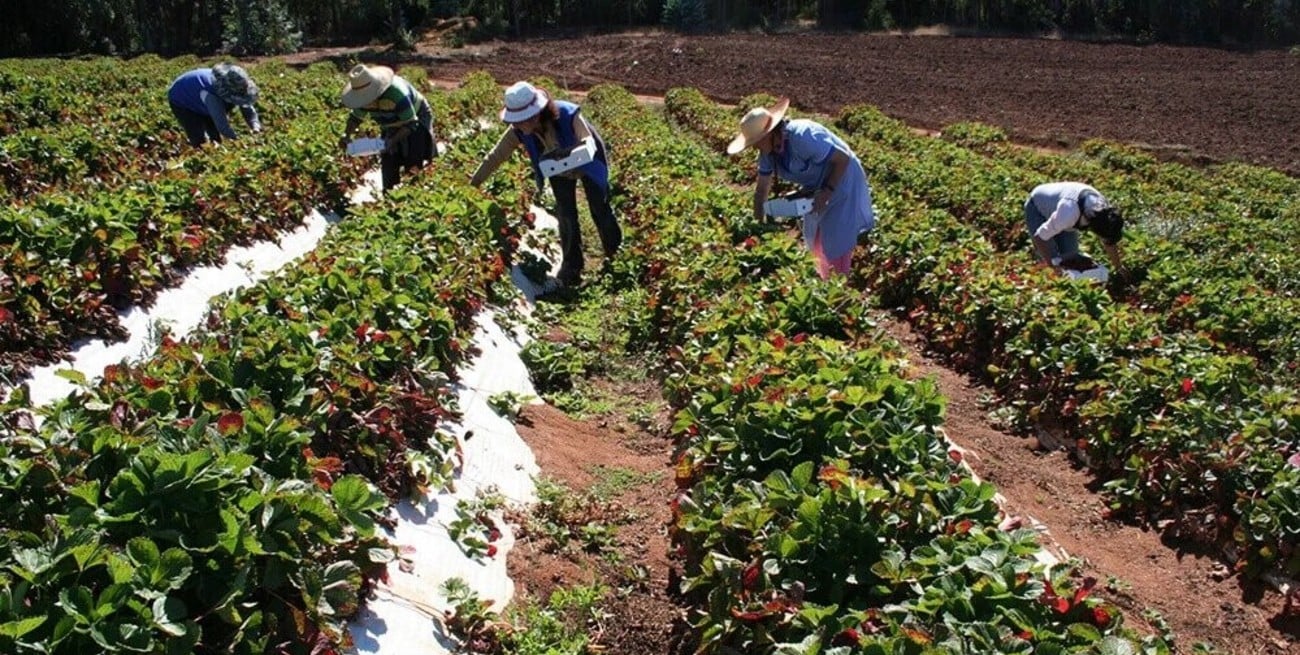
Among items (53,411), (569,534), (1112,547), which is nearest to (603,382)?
(569,534)

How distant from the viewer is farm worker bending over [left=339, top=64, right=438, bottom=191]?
8836 mm

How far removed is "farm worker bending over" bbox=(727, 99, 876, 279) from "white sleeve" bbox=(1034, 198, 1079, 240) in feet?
4.60

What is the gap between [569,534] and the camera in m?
4.40

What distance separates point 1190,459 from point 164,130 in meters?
12.8

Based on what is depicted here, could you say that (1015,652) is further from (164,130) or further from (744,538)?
(164,130)

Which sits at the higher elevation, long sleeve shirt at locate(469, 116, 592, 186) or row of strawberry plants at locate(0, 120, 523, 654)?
long sleeve shirt at locate(469, 116, 592, 186)

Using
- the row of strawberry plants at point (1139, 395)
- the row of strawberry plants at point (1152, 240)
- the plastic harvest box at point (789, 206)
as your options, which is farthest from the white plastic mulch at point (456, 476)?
the row of strawberry plants at point (1152, 240)

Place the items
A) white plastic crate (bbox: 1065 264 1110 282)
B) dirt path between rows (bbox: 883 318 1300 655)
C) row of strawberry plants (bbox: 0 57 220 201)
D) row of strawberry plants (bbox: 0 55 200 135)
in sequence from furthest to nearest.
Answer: row of strawberry plants (bbox: 0 55 200 135), row of strawberry plants (bbox: 0 57 220 201), white plastic crate (bbox: 1065 264 1110 282), dirt path between rows (bbox: 883 318 1300 655)

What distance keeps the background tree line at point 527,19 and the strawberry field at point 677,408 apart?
40304mm

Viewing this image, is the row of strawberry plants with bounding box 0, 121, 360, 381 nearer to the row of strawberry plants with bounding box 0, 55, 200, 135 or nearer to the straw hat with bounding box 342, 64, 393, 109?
the straw hat with bounding box 342, 64, 393, 109

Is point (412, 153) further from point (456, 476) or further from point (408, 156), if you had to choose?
point (456, 476)

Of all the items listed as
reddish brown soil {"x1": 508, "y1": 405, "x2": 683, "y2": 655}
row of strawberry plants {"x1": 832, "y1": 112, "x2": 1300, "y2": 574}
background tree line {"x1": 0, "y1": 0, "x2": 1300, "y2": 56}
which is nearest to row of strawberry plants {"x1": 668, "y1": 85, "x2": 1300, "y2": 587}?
row of strawberry plants {"x1": 832, "y1": 112, "x2": 1300, "y2": 574}

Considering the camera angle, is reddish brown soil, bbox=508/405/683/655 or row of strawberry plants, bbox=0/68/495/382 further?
row of strawberry plants, bbox=0/68/495/382

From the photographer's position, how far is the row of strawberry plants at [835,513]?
9.10 ft
